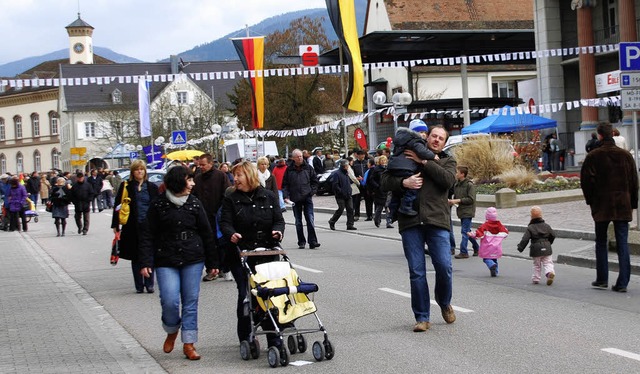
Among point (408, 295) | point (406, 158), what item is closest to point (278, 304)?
point (406, 158)

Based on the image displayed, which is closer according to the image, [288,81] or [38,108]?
[288,81]

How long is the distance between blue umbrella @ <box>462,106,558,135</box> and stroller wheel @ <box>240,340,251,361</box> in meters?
28.3

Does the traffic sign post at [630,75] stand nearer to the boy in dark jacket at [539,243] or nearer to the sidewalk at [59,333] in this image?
the boy in dark jacket at [539,243]

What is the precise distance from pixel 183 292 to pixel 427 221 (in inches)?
87.7

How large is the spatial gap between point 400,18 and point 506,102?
1928 cm

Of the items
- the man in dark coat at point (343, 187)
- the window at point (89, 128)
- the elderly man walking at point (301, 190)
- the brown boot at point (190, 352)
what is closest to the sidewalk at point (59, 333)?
the brown boot at point (190, 352)

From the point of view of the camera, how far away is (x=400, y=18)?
6881 centimetres

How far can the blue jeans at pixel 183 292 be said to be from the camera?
7.66 meters

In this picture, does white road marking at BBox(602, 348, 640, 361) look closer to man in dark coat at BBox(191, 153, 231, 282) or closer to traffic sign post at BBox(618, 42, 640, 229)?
man in dark coat at BBox(191, 153, 231, 282)

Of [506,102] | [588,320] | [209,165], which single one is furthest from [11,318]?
[506,102]

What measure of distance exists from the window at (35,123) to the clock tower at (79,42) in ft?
81.3

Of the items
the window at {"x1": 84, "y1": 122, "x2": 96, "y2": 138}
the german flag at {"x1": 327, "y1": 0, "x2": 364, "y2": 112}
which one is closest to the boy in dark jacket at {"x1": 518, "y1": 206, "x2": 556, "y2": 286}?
the german flag at {"x1": 327, "y1": 0, "x2": 364, "y2": 112}

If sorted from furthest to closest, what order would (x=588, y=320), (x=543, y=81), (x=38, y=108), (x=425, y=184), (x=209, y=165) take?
(x=38, y=108), (x=543, y=81), (x=209, y=165), (x=588, y=320), (x=425, y=184)

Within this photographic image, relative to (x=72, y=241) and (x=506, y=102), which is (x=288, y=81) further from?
(x=72, y=241)
